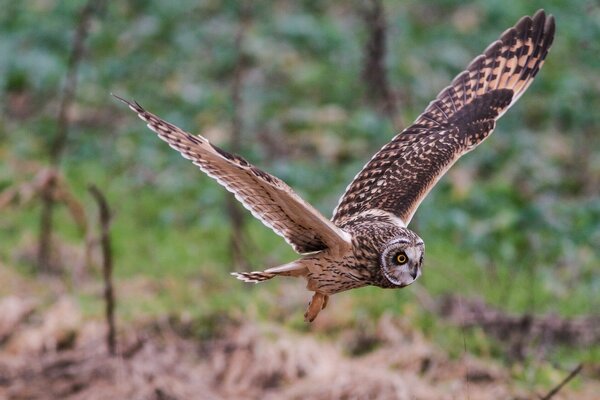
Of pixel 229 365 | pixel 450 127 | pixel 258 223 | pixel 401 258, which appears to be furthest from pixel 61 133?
pixel 401 258

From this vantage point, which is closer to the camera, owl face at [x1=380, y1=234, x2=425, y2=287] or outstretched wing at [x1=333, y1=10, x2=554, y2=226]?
owl face at [x1=380, y1=234, x2=425, y2=287]

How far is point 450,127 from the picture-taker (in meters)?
5.55

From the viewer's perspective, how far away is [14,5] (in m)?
13.1

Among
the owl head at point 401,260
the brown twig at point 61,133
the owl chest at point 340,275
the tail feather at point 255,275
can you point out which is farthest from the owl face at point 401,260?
the brown twig at point 61,133

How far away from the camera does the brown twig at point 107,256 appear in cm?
573

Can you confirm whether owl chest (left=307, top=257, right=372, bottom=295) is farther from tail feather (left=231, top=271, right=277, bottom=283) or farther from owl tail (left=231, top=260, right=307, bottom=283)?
tail feather (left=231, top=271, right=277, bottom=283)

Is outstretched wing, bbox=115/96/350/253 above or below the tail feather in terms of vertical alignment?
above

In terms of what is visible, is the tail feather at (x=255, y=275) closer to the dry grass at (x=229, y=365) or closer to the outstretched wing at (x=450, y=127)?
the outstretched wing at (x=450, y=127)

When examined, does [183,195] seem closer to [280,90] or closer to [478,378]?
[280,90]

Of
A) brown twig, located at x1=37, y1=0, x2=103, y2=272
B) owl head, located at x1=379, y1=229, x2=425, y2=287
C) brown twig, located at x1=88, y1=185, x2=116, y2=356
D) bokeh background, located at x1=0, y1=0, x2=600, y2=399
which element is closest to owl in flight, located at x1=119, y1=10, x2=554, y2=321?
owl head, located at x1=379, y1=229, x2=425, y2=287

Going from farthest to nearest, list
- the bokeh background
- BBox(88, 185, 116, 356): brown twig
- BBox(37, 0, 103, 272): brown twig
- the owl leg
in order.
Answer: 1. BBox(37, 0, 103, 272): brown twig
2. the bokeh background
3. BBox(88, 185, 116, 356): brown twig
4. the owl leg

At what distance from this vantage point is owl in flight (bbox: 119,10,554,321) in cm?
441

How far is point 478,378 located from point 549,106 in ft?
18.2

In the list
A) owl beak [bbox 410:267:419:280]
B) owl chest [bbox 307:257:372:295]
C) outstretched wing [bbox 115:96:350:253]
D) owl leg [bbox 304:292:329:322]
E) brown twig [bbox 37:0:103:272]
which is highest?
brown twig [bbox 37:0:103:272]
